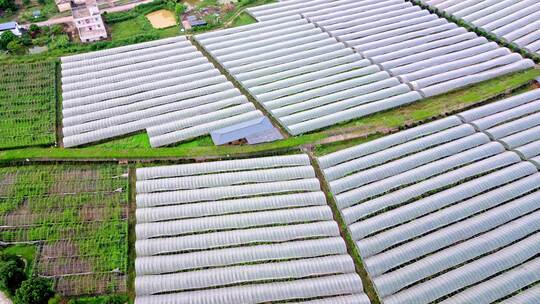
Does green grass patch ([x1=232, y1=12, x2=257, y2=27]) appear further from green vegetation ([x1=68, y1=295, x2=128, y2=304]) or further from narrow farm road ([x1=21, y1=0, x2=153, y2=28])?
green vegetation ([x1=68, y1=295, x2=128, y2=304])

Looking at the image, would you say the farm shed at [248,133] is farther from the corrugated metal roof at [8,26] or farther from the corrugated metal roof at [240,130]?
the corrugated metal roof at [8,26]

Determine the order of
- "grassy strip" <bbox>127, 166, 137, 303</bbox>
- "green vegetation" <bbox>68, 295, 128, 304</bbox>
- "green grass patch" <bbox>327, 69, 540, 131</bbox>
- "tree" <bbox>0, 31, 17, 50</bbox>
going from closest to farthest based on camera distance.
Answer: "green vegetation" <bbox>68, 295, 128, 304</bbox>
"grassy strip" <bbox>127, 166, 137, 303</bbox>
"green grass patch" <bbox>327, 69, 540, 131</bbox>
"tree" <bbox>0, 31, 17, 50</bbox>

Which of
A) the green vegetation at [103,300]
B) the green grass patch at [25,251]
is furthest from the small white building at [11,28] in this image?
the green vegetation at [103,300]

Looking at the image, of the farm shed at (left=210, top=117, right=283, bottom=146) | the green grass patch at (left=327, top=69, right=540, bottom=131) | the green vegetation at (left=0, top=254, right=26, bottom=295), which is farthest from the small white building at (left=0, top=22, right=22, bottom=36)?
the green grass patch at (left=327, top=69, right=540, bottom=131)

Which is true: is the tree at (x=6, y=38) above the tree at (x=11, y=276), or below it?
above

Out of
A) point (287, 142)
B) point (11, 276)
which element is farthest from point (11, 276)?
point (287, 142)

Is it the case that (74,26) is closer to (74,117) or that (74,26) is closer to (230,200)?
(74,117)

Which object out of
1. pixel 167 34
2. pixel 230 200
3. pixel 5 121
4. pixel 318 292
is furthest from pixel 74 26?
pixel 318 292
